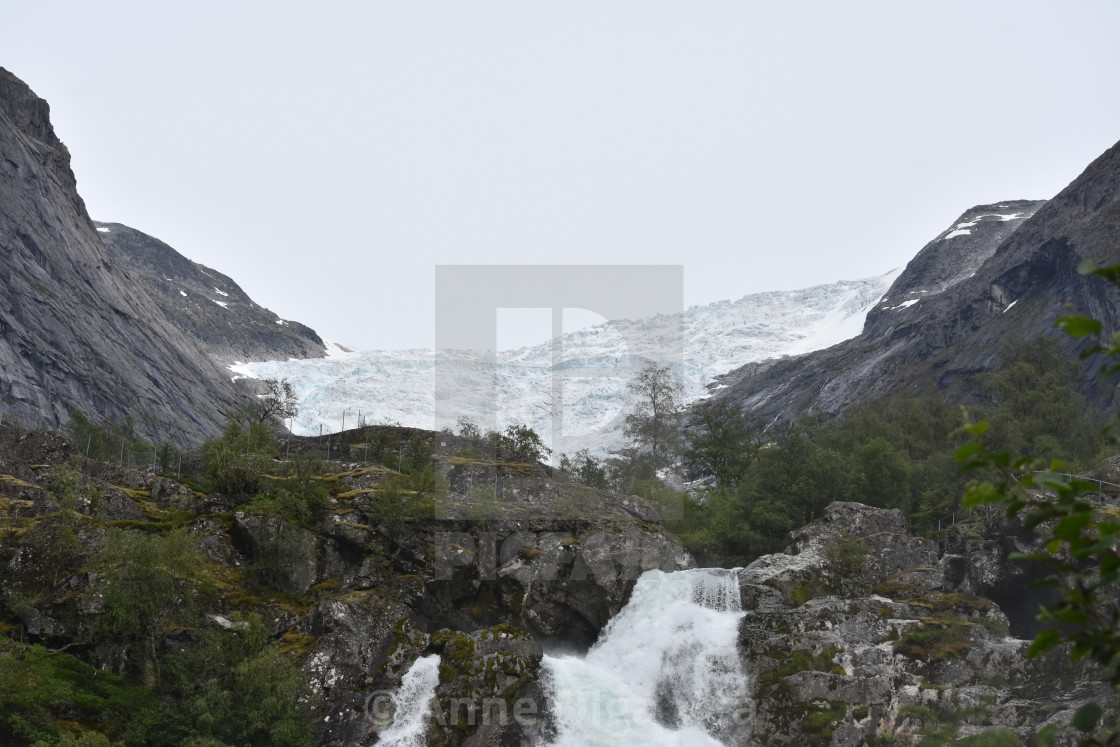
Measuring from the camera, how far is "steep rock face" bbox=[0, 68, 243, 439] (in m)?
96.9

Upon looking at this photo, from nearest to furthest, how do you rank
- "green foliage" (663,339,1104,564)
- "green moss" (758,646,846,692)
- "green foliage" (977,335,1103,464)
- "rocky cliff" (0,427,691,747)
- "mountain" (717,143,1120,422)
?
"rocky cliff" (0,427,691,747) → "green moss" (758,646,846,692) → "green foliage" (663,339,1104,564) → "green foliage" (977,335,1103,464) → "mountain" (717,143,1120,422)

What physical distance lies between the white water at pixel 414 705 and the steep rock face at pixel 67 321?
72.2 m

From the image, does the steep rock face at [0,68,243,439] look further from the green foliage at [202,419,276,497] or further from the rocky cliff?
the rocky cliff

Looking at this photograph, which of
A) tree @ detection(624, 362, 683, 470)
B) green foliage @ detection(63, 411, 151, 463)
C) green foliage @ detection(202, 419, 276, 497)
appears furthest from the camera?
tree @ detection(624, 362, 683, 470)

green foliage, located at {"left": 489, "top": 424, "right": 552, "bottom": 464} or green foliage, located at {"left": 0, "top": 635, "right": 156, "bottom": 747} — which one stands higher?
green foliage, located at {"left": 489, "top": 424, "right": 552, "bottom": 464}

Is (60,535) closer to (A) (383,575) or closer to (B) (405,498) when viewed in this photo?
(A) (383,575)

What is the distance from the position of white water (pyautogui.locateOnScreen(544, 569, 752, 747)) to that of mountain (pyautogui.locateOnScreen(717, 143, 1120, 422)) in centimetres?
6152

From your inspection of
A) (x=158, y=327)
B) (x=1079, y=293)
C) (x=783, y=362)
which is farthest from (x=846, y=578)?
(x=783, y=362)

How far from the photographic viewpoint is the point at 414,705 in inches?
1452

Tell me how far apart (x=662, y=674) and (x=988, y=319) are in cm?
10803

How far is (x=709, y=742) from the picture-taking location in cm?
3747

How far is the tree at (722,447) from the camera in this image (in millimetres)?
74438

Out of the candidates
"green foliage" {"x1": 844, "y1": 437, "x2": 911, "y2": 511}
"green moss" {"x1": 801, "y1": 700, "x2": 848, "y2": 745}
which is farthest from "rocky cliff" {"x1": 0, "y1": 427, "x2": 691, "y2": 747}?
"green foliage" {"x1": 844, "y1": 437, "x2": 911, "y2": 511}

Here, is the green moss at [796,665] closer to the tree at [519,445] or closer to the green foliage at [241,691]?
the green foliage at [241,691]
